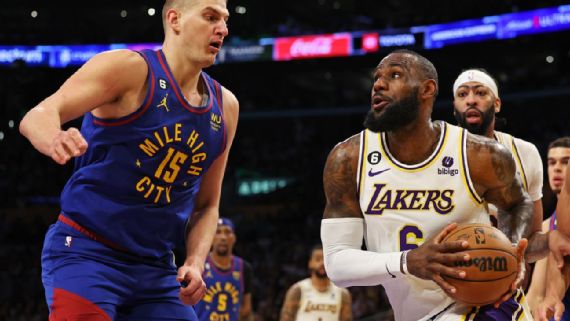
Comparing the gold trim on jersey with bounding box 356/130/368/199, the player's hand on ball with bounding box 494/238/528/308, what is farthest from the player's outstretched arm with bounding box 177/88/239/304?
the player's hand on ball with bounding box 494/238/528/308

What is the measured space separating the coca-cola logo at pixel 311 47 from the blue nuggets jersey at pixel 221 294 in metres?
17.8

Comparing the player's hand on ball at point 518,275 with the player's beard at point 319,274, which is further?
the player's beard at point 319,274

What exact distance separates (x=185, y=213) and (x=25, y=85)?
23745 millimetres

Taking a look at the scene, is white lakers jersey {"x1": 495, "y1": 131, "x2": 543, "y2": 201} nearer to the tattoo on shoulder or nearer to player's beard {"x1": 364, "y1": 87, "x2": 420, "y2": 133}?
the tattoo on shoulder

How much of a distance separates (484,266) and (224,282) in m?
5.09

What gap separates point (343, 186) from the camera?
3898 mm

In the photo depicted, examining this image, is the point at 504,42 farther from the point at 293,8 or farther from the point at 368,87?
the point at 293,8

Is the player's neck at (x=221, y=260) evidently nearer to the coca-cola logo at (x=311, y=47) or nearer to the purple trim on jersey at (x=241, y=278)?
the purple trim on jersey at (x=241, y=278)

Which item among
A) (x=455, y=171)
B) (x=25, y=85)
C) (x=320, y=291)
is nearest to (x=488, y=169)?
(x=455, y=171)

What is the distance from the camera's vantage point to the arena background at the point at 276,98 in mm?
19859

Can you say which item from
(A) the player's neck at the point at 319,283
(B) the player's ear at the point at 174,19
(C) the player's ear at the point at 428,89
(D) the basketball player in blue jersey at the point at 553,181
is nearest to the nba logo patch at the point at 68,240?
(B) the player's ear at the point at 174,19

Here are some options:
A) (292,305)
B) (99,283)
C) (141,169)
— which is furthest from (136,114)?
(292,305)

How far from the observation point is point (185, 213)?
3.60 m

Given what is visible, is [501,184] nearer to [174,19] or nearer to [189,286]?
[189,286]
